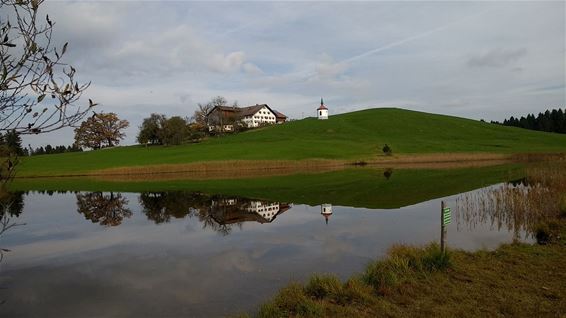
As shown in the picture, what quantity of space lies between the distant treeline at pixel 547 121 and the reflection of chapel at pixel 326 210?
141208 mm

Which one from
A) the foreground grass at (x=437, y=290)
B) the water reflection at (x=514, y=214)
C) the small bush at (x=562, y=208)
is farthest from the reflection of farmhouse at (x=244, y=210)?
the small bush at (x=562, y=208)

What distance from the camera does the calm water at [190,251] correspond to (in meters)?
11.6

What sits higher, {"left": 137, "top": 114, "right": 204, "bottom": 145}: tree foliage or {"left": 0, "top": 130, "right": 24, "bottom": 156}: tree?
{"left": 137, "top": 114, "right": 204, "bottom": 145}: tree foliage

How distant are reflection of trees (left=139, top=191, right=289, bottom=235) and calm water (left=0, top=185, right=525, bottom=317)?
0.38ft

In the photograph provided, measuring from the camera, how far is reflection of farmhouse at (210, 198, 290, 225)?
2427 cm

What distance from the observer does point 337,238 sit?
1805 centimetres

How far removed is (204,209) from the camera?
2858cm

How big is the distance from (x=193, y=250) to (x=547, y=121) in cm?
16476

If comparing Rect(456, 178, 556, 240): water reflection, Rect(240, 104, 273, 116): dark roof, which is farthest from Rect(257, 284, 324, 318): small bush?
Rect(240, 104, 273, 116): dark roof

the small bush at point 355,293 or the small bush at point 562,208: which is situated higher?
the small bush at point 562,208

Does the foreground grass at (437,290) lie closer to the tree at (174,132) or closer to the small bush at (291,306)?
the small bush at (291,306)

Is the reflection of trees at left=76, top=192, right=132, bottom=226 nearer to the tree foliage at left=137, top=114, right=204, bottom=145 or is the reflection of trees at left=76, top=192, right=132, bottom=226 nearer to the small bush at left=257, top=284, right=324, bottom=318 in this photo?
the small bush at left=257, top=284, right=324, bottom=318

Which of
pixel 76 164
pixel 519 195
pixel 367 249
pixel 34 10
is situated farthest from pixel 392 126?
pixel 34 10

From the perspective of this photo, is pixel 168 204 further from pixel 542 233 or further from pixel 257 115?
pixel 257 115
